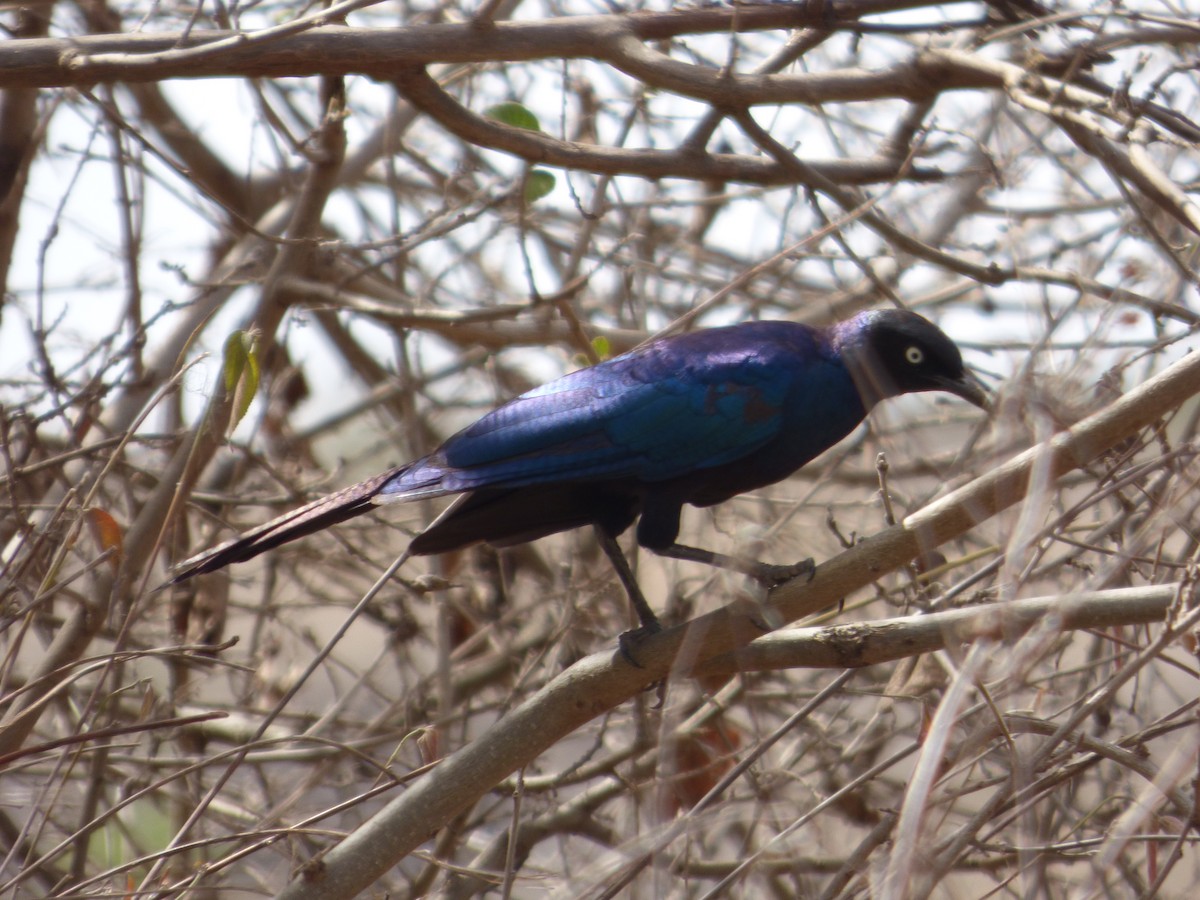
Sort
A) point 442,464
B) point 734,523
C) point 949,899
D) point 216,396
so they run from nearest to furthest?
point 949,899 → point 216,396 → point 442,464 → point 734,523

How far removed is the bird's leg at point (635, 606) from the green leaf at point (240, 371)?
105cm

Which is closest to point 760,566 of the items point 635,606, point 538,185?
point 635,606

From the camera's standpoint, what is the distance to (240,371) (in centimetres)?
299

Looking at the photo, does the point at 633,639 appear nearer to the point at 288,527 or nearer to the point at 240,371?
the point at 288,527

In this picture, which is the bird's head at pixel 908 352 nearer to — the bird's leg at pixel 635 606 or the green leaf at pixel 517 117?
the bird's leg at pixel 635 606

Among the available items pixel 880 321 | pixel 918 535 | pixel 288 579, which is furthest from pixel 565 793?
pixel 918 535

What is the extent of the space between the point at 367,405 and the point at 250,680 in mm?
1466

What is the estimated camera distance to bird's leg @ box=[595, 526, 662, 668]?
10.5 ft

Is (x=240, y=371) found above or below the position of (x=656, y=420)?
above

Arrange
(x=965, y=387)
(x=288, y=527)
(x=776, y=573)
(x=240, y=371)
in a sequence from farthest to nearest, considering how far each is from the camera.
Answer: (x=965, y=387) → (x=776, y=573) → (x=288, y=527) → (x=240, y=371)

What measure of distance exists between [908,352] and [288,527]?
6.03 ft

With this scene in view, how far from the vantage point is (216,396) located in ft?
10.3

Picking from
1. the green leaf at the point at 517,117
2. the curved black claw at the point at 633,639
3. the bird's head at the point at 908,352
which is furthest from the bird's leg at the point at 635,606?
the green leaf at the point at 517,117

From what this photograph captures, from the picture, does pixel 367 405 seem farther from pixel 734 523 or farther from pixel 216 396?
pixel 216 396
